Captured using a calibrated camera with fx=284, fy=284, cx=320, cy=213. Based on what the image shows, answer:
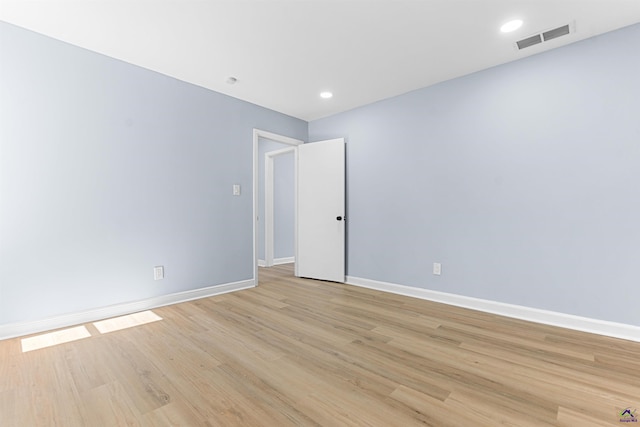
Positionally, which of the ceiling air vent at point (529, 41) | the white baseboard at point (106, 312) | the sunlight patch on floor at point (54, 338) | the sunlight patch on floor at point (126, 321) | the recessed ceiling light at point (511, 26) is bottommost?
the sunlight patch on floor at point (126, 321)

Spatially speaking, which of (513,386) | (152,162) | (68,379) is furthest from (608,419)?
(152,162)

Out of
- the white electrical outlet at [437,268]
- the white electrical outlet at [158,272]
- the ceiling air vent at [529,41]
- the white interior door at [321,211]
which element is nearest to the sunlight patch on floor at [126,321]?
the white electrical outlet at [158,272]

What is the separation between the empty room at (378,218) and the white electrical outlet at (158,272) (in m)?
0.02

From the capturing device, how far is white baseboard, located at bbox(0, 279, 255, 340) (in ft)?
7.46

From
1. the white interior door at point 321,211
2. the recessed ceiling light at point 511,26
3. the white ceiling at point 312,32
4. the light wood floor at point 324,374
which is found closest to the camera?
the light wood floor at point 324,374

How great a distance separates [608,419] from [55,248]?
389 cm

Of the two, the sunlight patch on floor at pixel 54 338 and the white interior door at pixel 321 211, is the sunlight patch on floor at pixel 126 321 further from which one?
the white interior door at pixel 321 211

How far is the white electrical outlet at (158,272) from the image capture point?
301 centimetres

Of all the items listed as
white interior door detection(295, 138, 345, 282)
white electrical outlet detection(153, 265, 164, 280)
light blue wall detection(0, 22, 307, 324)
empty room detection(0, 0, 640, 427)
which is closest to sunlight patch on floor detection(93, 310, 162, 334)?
empty room detection(0, 0, 640, 427)

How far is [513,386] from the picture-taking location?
1643 mm

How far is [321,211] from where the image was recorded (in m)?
4.29

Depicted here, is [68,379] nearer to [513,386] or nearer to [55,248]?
[55,248]

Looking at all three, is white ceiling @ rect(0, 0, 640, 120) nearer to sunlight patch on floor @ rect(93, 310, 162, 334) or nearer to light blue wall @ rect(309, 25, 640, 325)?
light blue wall @ rect(309, 25, 640, 325)

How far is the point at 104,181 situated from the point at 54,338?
137 cm
